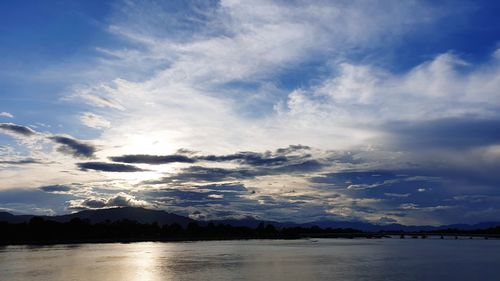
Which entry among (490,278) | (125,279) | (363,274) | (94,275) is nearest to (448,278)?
(490,278)

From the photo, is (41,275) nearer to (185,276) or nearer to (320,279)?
(185,276)

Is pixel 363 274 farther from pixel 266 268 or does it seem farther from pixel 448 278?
pixel 266 268

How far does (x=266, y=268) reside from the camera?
3863 inches

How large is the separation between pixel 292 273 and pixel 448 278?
26.9 metres

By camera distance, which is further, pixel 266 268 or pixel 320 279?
pixel 266 268

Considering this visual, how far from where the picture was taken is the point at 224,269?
310 feet

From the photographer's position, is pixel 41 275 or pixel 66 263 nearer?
→ pixel 41 275

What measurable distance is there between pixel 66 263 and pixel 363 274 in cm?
6402

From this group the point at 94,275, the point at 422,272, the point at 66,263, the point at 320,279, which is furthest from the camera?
the point at 66,263

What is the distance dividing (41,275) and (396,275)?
6150 centimetres

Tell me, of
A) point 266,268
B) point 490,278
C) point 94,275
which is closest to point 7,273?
point 94,275

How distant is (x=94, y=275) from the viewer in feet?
277

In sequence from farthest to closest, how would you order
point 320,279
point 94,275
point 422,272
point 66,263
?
point 66,263
point 422,272
point 94,275
point 320,279

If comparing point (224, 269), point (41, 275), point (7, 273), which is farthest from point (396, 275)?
point (7, 273)
